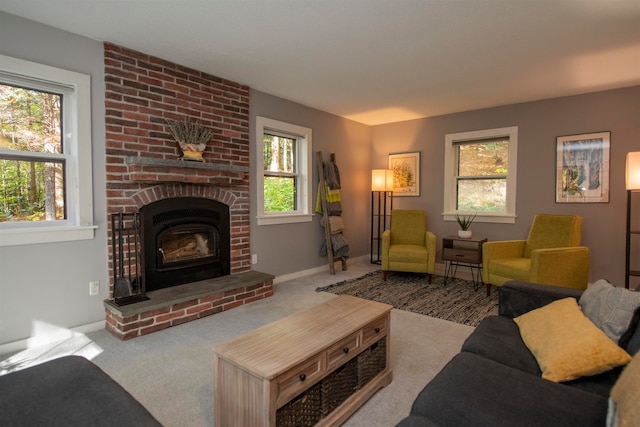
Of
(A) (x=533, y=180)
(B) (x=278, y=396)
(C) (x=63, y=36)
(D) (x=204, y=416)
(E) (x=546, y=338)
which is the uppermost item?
(C) (x=63, y=36)

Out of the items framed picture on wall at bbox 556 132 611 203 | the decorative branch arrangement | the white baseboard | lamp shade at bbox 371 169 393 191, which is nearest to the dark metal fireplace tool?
the white baseboard

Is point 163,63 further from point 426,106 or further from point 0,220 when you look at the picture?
point 426,106

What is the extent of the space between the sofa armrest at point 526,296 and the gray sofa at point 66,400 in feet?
6.46

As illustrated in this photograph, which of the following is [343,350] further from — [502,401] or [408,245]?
[408,245]

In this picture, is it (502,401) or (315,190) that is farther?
(315,190)

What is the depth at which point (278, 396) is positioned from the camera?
4.33 feet

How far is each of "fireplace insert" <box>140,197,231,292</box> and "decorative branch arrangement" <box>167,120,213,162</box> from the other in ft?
1.48

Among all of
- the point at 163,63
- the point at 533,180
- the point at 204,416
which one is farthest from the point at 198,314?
the point at 533,180

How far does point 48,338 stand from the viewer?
2.56m

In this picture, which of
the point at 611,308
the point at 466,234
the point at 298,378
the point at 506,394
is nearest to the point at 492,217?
the point at 466,234

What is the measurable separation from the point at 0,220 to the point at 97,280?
79cm

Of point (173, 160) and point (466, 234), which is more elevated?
point (173, 160)

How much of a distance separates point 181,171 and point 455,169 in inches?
152

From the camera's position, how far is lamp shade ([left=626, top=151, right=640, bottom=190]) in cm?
322
